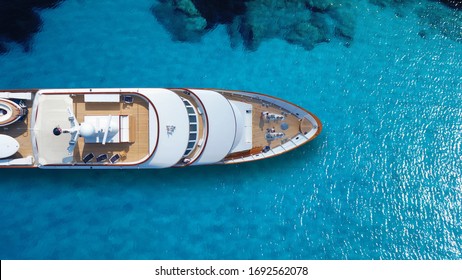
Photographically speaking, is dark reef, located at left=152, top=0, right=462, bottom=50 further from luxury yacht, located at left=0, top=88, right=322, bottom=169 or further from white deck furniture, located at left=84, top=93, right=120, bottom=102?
white deck furniture, located at left=84, top=93, right=120, bottom=102

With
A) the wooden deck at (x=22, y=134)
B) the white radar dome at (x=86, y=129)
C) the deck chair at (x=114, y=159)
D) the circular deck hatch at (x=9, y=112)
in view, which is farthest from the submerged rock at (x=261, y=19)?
the wooden deck at (x=22, y=134)

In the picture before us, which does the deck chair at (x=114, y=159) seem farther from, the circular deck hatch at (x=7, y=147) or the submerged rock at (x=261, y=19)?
the submerged rock at (x=261, y=19)

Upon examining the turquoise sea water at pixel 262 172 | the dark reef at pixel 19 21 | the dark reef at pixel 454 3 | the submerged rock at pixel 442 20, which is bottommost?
the turquoise sea water at pixel 262 172

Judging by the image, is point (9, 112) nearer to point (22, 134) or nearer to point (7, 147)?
point (22, 134)

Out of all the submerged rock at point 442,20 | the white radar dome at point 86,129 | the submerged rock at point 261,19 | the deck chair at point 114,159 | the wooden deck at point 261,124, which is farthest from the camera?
the submerged rock at point 442,20

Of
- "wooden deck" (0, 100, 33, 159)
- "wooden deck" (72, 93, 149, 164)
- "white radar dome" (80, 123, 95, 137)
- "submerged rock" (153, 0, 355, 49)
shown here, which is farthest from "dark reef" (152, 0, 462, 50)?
"wooden deck" (0, 100, 33, 159)

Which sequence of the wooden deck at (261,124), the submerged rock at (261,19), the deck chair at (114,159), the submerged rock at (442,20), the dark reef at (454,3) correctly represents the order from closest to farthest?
the deck chair at (114,159)
the wooden deck at (261,124)
the submerged rock at (261,19)
the submerged rock at (442,20)
the dark reef at (454,3)

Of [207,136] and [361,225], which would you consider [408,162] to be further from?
[207,136]
